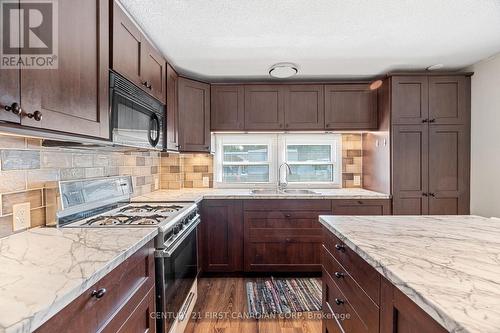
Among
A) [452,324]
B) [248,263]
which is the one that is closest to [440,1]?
[452,324]

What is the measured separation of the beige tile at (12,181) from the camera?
117cm

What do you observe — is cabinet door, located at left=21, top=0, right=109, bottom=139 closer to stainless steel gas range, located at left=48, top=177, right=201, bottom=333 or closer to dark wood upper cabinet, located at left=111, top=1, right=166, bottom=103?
dark wood upper cabinet, located at left=111, top=1, right=166, bottom=103

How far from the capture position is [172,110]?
8.18 feet

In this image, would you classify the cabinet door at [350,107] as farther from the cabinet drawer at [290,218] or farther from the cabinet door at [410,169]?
the cabinet drawer at [290,218]

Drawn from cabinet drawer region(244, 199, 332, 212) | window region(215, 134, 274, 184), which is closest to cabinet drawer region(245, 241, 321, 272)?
→ cabinet drawer region(244, 199, 332, 212)

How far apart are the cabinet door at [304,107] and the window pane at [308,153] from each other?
0.47 m

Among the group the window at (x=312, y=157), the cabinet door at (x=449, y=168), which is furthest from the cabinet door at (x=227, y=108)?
the cabinet door at (x=449, y=168)

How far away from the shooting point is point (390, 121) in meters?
2.69

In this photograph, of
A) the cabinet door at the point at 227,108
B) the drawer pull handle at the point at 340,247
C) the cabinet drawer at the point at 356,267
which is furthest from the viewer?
the cabinet door at the point at 227,108

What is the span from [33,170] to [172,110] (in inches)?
53.0

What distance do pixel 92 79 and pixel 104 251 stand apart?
2.64ft

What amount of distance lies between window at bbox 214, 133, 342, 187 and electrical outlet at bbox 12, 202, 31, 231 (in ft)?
7.12

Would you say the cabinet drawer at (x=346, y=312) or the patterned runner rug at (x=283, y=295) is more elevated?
the cabinet drawer at (x=346, y=312)

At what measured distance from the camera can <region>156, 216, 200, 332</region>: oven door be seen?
1405 millimetres
